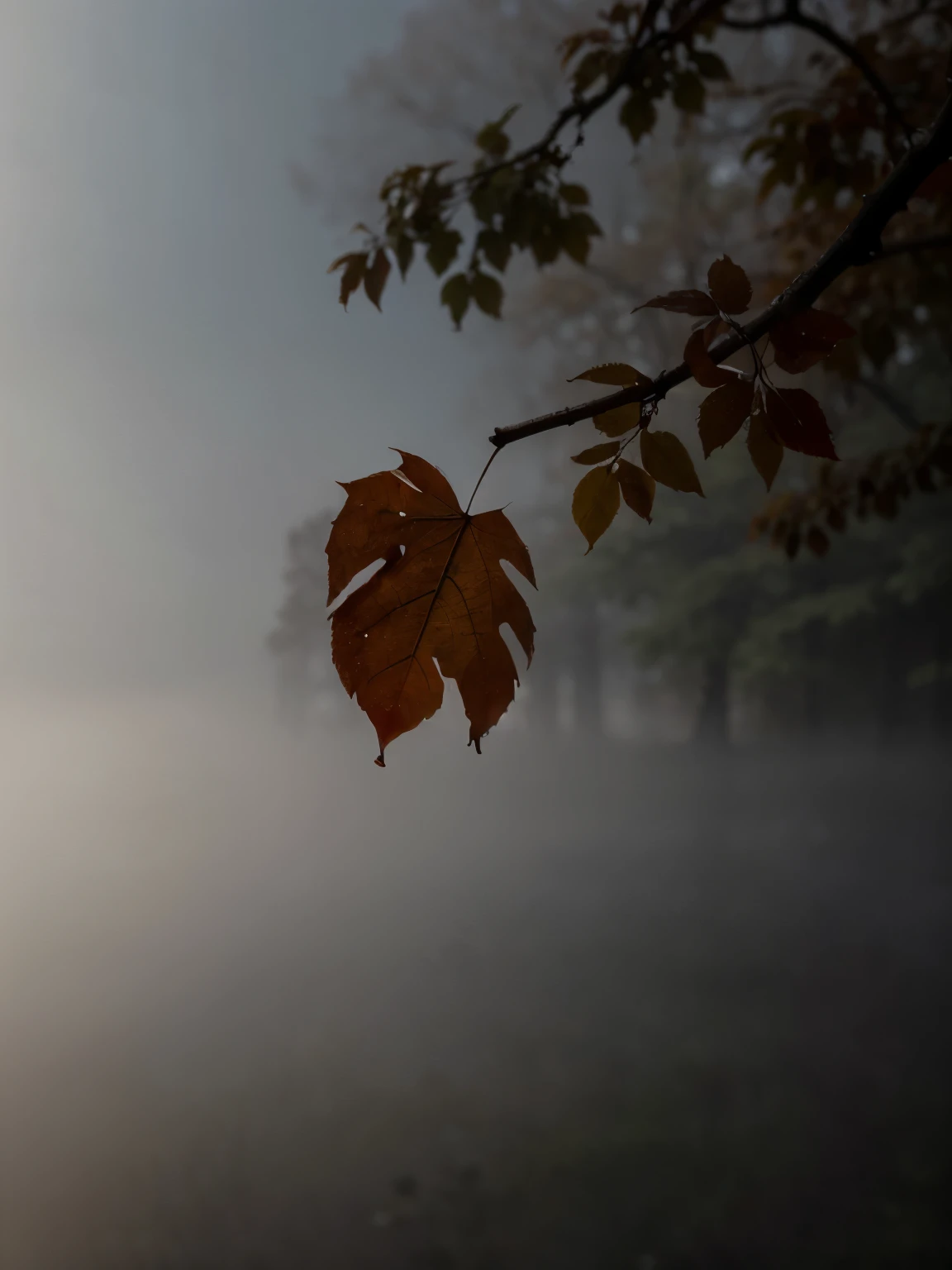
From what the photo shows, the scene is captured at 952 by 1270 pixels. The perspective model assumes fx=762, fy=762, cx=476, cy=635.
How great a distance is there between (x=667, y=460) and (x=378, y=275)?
485 mm

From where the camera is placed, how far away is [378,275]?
0.62m

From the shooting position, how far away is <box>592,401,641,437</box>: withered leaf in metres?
0.21

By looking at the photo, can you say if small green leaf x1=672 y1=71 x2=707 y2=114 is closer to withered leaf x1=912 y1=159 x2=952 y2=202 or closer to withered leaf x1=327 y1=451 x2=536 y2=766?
withered leaf x1=912 y1=159 x2=952 y2=202

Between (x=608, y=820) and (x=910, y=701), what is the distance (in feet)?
4.84

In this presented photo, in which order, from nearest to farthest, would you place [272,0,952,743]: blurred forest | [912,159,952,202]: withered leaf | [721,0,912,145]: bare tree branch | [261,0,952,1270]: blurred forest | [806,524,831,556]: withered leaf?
[912,159,952,202]: withered leaf → [721,0,912,145]: bare tree branch → [806,524,831,556]: withered leaf → [261,0,952,1270]: blurred forest → [272,0,952,743]: blurred forest

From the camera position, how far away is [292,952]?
1729mm

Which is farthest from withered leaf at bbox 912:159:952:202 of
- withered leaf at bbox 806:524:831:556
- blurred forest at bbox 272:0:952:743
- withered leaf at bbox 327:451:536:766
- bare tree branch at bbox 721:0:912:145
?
blurred forest at bbox 272:0:952:743

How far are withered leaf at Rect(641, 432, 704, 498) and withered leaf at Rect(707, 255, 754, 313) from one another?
1.4 inches

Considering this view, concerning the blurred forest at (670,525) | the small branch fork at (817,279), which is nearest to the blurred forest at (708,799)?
the blurred forest at (670,525)

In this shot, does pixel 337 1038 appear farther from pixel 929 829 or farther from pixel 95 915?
pixel 929 829

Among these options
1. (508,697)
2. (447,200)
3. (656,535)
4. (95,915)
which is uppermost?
(656,535)

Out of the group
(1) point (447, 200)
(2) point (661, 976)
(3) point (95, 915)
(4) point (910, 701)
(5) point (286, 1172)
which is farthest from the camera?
(4) point (910, 701)

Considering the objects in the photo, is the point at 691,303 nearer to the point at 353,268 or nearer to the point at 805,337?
the point at 805,337

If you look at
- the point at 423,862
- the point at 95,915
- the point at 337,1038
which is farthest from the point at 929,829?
the point at 95,915
